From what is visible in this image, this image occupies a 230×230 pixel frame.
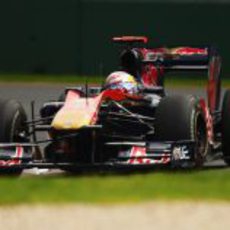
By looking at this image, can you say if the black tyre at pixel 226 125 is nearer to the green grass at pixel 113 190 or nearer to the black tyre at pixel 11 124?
the black tyre at pixel 11 124

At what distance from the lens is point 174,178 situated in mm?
7340

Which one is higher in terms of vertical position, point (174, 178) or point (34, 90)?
point (174, 178)

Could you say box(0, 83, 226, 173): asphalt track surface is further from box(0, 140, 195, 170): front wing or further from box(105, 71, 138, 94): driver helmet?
box(0, 140, 195, 170): front wing

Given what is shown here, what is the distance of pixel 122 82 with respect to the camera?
36.6 feet

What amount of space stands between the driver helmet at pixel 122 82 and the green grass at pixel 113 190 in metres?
3.82

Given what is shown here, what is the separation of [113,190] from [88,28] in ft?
71.1

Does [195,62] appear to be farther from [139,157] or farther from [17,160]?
[17,160]

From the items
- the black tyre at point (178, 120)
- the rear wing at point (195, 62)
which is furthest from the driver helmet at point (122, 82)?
the black tyre at point (178, 120)

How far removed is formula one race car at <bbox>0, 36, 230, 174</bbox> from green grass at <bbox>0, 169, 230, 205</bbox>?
8.24 ft

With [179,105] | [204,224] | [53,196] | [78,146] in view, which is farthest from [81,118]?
[204,224]

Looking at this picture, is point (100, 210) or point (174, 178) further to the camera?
point (174, 178)

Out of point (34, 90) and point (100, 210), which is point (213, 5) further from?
point (100, 210)

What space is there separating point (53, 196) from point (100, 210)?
436 millimetres

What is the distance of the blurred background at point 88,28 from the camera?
90.1 feet
